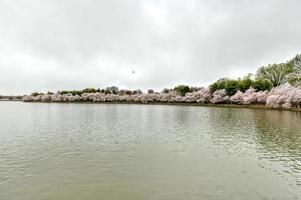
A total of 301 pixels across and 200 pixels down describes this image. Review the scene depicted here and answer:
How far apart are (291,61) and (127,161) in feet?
214

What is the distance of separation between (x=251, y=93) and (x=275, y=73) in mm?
14498

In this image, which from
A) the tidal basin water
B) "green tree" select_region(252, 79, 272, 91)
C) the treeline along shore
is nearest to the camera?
the tidal basin water

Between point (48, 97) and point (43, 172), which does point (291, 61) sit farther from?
point (48, 97)

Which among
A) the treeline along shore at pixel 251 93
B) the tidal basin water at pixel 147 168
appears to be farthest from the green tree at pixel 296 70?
the tidal basin water at pixel 147 168

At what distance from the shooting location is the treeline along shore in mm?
56438

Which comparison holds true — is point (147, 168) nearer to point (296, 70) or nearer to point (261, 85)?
point (296, 70)

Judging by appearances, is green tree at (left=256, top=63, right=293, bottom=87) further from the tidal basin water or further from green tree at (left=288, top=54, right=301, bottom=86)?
the tidal basin water

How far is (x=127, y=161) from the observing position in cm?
1248

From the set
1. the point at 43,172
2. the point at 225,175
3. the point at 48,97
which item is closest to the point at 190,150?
the point at 225,175

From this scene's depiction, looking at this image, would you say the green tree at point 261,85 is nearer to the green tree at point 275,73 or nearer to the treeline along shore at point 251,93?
the treeline along shore at point 251,93

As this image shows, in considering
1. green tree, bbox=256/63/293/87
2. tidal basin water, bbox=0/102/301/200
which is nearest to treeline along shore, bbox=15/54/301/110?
green tree, bbox=256/63/293/87

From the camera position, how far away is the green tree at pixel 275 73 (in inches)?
2837

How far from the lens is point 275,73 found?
252 ft

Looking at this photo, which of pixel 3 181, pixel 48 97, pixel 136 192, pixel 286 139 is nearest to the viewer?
pixel 136 192
